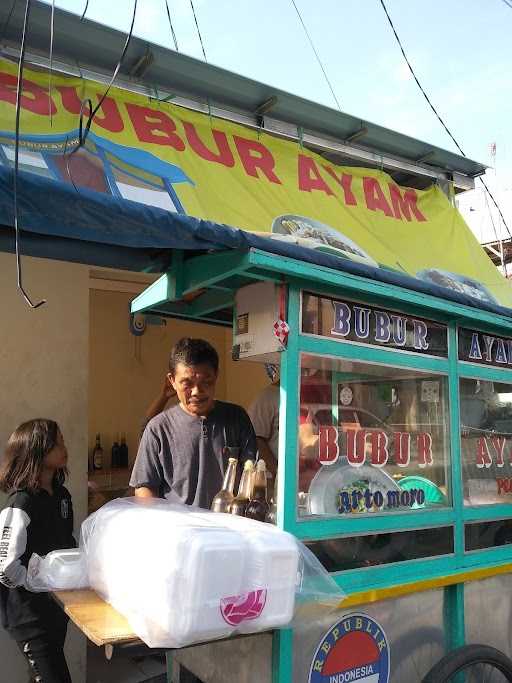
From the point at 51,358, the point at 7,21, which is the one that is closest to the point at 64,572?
the point at 51,358

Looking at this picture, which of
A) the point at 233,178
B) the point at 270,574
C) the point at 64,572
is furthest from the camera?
the point at 233,178

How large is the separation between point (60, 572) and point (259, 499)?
0.73 m

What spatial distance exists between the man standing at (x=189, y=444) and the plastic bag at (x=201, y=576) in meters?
0.42

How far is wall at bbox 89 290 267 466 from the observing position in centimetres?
538

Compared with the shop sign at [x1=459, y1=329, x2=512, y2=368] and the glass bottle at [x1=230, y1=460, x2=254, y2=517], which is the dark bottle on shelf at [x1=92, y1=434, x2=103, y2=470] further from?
the shop sign at [x1=459, y1=329, x2=512, y2=368]

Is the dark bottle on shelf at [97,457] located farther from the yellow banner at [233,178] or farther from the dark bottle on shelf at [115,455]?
the yellow banner at [233,178]

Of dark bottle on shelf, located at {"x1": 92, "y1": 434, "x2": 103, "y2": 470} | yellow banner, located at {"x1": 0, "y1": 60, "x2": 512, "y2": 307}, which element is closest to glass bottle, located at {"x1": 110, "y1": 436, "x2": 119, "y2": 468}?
dark bottle on shelf, located at {"x1": 92, "y1": 434, "x2": 103, "y2": 470}

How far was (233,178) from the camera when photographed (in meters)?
4.56

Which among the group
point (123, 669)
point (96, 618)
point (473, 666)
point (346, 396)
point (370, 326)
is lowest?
point (123, 669)

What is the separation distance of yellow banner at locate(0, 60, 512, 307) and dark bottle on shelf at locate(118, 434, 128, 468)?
239 cm

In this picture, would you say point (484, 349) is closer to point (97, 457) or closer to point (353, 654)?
point (353, 654)

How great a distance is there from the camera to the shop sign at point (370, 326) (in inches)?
83.9

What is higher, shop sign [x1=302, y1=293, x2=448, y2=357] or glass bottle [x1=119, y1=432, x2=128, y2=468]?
shop sign [x1=302, y1=293, x2=448, y2=357]

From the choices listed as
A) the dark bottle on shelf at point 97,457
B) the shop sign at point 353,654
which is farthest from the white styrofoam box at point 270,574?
the dark bottle on shelf at point 97,457
